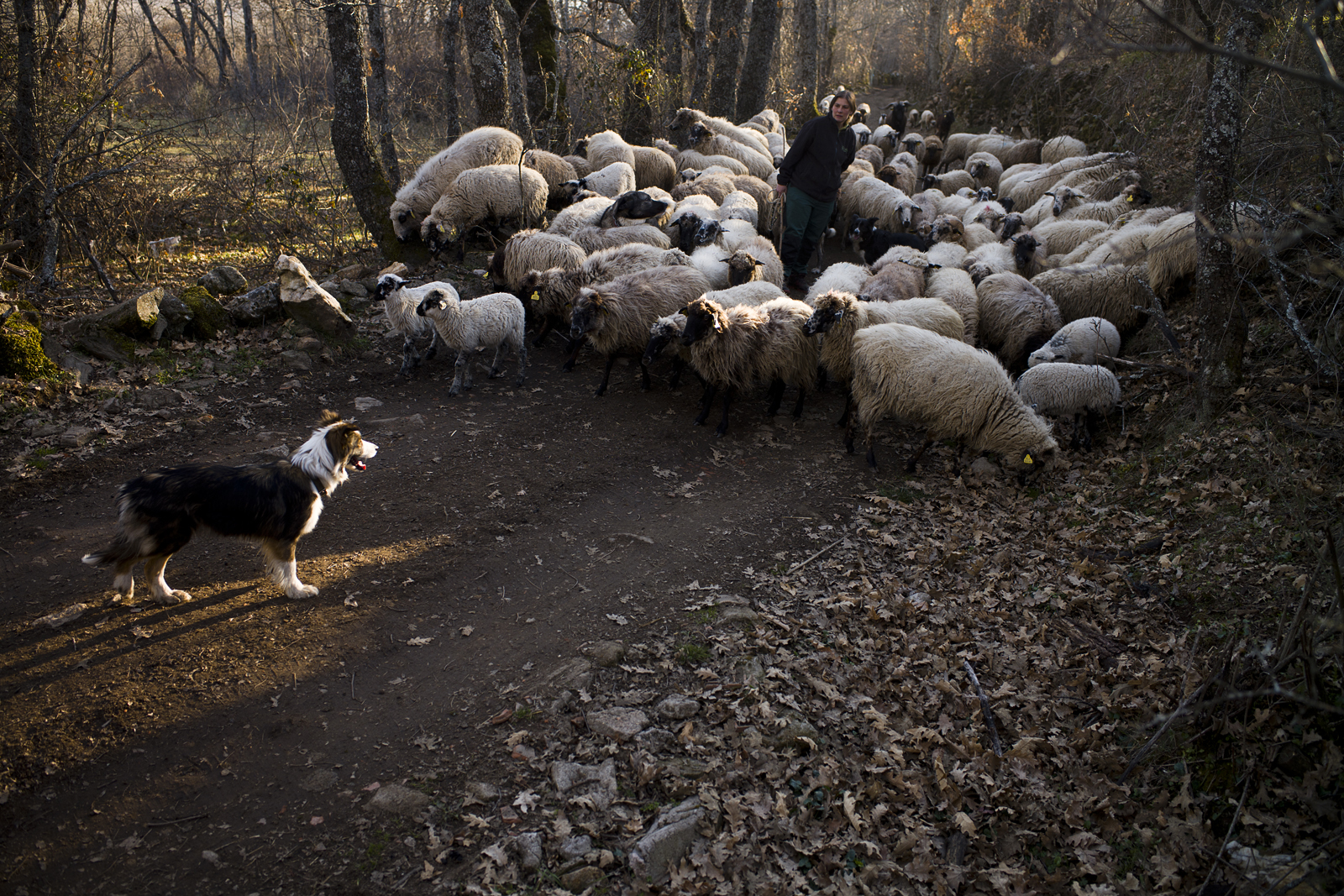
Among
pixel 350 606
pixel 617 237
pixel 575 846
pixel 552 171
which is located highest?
pixel 552 171

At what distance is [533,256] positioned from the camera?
9.72 meters

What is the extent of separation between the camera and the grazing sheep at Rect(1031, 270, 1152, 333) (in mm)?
8977

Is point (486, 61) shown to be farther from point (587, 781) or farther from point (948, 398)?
point (587, 781)

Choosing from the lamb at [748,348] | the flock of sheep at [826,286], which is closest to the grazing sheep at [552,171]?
the flock of sheep at [826,286]

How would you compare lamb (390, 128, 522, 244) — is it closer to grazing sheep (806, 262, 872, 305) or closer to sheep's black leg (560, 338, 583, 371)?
sheep's black leg (560, 338, 583, 371)

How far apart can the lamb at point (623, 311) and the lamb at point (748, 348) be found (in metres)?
0.76

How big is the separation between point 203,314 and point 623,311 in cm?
487

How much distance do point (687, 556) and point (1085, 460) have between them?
4.55 m

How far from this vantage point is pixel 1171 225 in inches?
358

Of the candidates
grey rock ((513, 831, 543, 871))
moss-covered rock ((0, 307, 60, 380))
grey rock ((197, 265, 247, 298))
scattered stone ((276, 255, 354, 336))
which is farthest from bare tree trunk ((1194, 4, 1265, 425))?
moss-covered rock ((0, 307, 60, 380))

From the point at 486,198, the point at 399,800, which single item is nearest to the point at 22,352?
the point at 486,198

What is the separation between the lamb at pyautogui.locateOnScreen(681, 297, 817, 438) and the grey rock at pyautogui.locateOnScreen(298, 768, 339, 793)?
496cm

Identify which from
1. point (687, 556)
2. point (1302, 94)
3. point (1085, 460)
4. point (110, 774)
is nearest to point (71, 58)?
point (110, 774)

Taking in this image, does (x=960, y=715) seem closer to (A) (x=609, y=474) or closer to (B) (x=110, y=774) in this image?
(A) (x=609, y=474)
